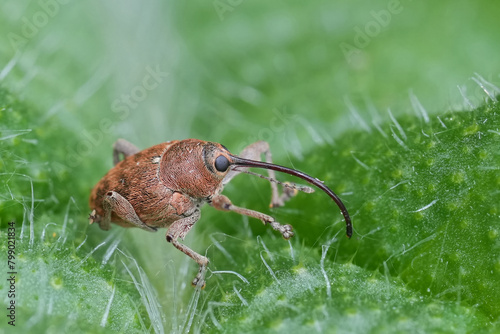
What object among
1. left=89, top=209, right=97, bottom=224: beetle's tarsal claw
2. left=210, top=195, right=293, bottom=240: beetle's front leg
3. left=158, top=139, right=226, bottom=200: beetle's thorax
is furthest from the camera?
left=158, top=139, right=226, bottom=200: beetle's thorax

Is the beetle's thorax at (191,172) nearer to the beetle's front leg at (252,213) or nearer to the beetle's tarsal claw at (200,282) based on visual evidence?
the beetle's front leg at (252,213)

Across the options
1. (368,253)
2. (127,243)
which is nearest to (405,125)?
(368,253)

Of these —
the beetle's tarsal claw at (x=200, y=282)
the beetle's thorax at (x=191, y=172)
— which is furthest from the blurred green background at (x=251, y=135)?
the beetle's thorax at (x=191, y=172)

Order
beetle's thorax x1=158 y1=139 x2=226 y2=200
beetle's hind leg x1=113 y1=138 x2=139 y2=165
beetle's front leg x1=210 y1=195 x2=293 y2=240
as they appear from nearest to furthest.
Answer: beetle's front leg x1=210 y1=195 x2=293 y2=240 → beetle's thorax x1=158 y1=139 x2=226 y2=200 → beetle's hind leg x1=113 y1=138 x2=139 y2=165

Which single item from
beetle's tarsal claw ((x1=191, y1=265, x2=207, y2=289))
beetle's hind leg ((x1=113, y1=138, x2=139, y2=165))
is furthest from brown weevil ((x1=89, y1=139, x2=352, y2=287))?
beetle's tarsal claw ((x1=191, y1=265, x2=207, y2=289))

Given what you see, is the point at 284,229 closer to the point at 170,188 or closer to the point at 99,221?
the point at 170,188

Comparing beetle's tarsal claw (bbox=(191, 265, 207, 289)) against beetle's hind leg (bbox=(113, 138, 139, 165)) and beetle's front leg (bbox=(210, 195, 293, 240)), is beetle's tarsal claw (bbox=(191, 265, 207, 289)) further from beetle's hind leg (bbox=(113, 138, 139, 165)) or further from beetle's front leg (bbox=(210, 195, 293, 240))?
beetle's hind leg (bbox=(113, 138, 139, 165))
